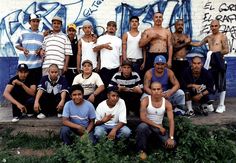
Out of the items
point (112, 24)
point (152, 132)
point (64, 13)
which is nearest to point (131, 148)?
point (152, 132)

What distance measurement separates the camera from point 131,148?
20.0ft

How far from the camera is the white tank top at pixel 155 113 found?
597 centimetres

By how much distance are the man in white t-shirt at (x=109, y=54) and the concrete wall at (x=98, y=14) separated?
1.09 metres

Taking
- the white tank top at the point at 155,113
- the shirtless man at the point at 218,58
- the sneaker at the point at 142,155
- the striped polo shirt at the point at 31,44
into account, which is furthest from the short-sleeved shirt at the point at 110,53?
the sneaker at the point at 142,155

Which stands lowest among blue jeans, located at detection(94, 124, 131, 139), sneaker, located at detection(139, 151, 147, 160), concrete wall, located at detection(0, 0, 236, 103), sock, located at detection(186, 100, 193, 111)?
sneaker, located at detection(139, 151, 147, 160)

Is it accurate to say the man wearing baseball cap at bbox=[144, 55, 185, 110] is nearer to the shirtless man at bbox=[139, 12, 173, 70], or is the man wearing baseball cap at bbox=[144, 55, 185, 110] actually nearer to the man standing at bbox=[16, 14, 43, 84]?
the shirtless man at bbox=[139, 12, 173, 70]

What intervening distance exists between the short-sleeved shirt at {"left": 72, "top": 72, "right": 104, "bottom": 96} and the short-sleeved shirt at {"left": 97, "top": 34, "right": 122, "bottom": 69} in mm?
422

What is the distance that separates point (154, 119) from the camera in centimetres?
603

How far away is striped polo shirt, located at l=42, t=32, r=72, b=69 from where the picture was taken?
701cm

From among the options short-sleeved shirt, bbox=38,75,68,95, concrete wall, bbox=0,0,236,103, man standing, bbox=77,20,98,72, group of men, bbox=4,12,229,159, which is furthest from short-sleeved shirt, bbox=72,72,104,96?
concrete wall, bbox=0,0,236,103

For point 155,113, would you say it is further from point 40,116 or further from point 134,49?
point 40,116

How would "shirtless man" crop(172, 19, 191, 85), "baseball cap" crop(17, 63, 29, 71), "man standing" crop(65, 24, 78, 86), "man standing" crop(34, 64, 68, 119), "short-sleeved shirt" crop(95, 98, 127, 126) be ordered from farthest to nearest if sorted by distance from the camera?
"shirtless man" crop(172, 19, 191, 85), "man standing" crop(65, 24, 78, 86), "baseball cap" crop(17, 63, 29, 71), "man standing" crop(34, 64, 68, 119), "short-sleeved shirt" crop(95, 98, 127, 126)

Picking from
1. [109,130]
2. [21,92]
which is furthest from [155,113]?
[21,92]

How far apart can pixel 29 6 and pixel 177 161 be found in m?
4.51
